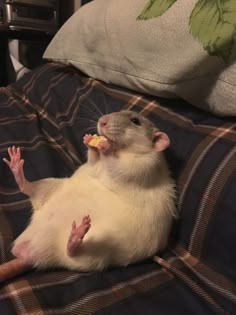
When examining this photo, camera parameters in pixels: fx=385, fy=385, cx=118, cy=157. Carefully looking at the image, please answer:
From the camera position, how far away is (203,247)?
84cm

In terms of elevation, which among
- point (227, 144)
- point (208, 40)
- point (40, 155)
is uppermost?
point (208, 40)

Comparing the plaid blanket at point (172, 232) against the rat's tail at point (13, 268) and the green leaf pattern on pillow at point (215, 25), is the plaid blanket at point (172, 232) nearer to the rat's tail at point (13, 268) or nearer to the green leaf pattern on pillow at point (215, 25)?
the rat's tail at point (13, 268)

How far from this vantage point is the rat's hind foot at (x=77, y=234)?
731 millimetres

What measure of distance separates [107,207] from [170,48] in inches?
18.5

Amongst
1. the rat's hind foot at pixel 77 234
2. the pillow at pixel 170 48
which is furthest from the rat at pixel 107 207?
the pillow at pixel 170 48

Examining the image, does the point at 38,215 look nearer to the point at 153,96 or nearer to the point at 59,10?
the point at 153,96

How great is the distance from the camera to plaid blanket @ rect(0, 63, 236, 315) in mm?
700

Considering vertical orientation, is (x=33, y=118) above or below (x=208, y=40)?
below

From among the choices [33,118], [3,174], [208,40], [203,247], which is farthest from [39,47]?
[203,247]

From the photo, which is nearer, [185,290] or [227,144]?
[185,290]

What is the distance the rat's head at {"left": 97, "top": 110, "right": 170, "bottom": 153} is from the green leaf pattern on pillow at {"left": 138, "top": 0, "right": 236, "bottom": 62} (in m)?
0.24

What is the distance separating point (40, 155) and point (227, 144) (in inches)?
21.9

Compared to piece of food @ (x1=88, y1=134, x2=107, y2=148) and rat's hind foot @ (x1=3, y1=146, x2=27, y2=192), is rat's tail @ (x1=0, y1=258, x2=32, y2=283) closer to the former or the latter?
rat's hind foot @ (x1=3, y1=146, x2=27, y2=192)

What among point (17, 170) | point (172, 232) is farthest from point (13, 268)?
point (172, 232)
